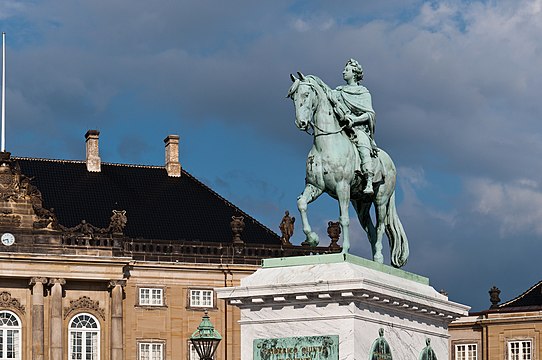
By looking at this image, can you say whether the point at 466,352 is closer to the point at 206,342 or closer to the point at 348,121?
the point at 206,342

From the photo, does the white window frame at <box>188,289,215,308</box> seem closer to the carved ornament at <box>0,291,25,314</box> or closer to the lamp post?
the carved ornament at <box>0,291,25,314</box>

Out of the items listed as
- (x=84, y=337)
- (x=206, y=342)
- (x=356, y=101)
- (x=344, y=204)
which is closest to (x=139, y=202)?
(x=84, y=337)

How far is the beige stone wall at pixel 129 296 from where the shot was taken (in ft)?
228

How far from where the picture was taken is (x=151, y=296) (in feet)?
239

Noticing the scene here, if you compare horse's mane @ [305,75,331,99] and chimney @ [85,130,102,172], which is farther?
chimney @ [85,130,102,172]

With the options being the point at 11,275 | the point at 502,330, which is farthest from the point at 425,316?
the point at 502,330

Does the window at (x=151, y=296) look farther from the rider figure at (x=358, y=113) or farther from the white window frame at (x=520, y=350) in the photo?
the rider figure at (x=358, y=113)

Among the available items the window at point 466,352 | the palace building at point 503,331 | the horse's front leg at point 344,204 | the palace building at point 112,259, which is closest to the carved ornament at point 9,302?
the palace building at point 112,259

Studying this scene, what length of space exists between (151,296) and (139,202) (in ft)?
15.3

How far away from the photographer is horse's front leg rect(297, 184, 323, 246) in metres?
23.3

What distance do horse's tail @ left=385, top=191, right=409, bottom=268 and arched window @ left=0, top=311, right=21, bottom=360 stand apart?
45.4 metres

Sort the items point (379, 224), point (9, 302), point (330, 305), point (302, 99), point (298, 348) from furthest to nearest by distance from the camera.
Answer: point (9, 302) < point (379, 224) < point (302, 99) < point (298, 348) < point (330, 305)

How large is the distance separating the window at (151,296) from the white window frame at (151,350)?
165 centimetres

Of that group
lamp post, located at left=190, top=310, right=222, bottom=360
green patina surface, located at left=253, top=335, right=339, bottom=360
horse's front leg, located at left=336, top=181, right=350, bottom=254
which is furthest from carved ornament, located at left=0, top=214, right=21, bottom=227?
green patina surface, located at left=253, top=335, right=339, bottom=360
